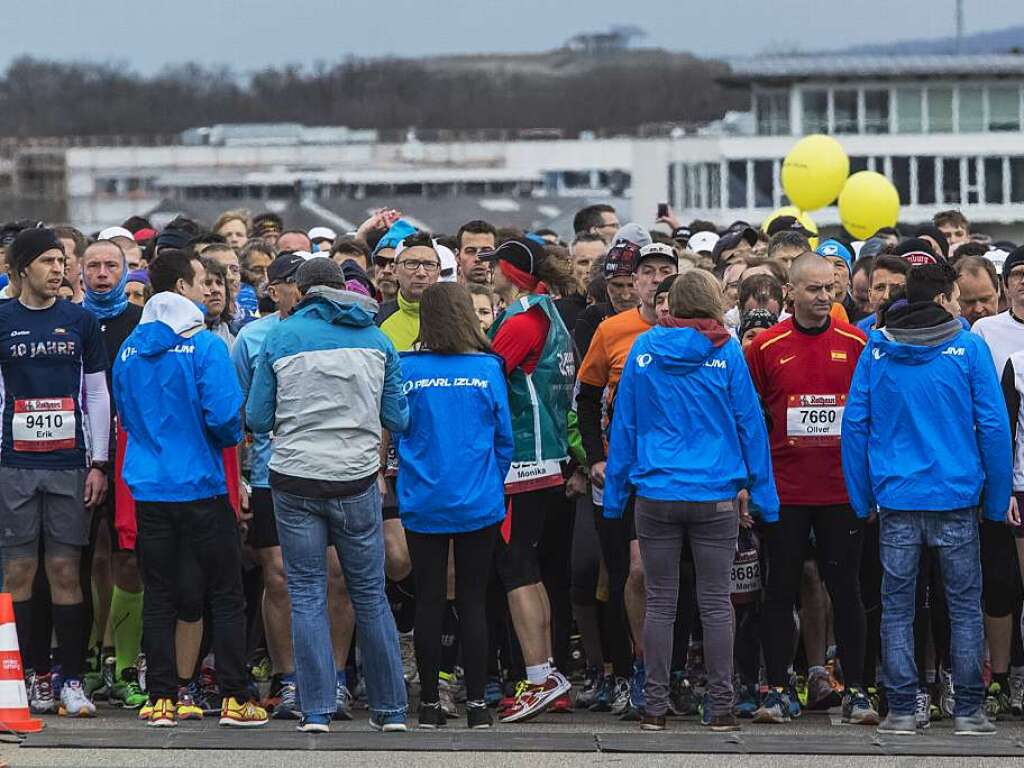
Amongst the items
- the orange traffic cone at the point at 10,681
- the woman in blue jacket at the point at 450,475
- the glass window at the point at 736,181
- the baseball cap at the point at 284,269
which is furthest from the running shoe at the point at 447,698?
the glass window at the point at 736,181

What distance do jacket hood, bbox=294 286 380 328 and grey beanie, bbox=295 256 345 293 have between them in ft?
0.19

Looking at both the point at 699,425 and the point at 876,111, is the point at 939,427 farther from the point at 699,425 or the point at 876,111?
the point at 876,111

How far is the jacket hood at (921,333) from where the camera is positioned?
9047mm

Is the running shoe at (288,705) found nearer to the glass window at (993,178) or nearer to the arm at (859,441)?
the arm at (859,441)

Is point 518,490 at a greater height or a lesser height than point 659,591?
greater

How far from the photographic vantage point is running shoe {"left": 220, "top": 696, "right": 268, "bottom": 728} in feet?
30.3

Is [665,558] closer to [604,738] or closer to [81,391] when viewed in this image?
[604,738]

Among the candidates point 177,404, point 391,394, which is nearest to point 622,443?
point 391,394

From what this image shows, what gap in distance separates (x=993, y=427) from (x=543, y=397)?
2.10 metres

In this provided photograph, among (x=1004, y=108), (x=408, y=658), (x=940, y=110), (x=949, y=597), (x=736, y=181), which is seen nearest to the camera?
(x=949, y=597)

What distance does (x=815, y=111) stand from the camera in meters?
73.3

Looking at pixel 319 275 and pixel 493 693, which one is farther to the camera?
pixel 493 693

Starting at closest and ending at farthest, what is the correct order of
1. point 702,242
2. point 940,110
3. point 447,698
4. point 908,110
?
point 447,698
point 702,242
point 908,110
point 940,110

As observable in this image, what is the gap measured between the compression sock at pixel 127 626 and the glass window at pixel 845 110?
212ft
